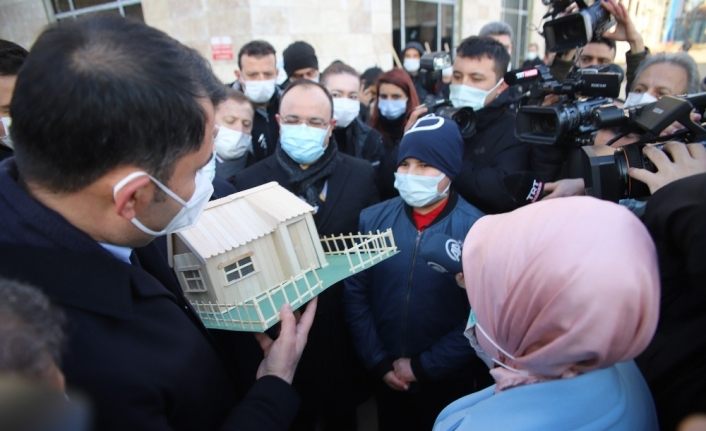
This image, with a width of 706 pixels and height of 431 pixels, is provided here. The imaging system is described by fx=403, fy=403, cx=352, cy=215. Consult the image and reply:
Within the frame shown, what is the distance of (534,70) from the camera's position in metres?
2.22

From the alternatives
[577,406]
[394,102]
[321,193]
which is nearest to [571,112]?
[577,406]

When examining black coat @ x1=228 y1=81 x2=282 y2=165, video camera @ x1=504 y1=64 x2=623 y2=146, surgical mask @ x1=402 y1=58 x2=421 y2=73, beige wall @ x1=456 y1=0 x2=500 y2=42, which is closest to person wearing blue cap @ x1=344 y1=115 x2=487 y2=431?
video camera @ x1=504 y1=64 x2=623 y2=146

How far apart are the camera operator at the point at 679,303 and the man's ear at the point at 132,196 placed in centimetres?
138

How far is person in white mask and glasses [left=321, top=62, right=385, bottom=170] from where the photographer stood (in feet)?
12.4

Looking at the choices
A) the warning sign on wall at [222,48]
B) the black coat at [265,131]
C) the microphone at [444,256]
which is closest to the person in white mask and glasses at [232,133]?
the black coat at [265,131]

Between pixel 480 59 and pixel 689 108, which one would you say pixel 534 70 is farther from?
pixel 689 108

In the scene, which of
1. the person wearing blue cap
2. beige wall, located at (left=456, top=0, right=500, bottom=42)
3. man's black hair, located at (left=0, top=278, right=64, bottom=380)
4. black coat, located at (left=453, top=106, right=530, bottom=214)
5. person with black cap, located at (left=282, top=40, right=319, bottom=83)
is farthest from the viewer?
beige wall, located at (left=456, top=0, right=500, bottom=42)

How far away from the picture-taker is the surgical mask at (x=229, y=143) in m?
3.24

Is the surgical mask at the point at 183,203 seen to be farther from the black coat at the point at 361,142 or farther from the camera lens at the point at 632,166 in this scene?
the black coat at the point at 361,142

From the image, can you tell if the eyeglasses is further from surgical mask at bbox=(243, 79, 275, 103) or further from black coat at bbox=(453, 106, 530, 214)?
surgical mask at bbox=(243, 79, 275, 103)

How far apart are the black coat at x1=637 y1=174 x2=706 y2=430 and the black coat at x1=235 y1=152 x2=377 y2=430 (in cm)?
166

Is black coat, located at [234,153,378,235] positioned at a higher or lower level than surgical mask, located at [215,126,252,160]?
lower

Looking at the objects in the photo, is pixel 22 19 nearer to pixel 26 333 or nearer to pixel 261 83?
pixel 261 83

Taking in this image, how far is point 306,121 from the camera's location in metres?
2.62
